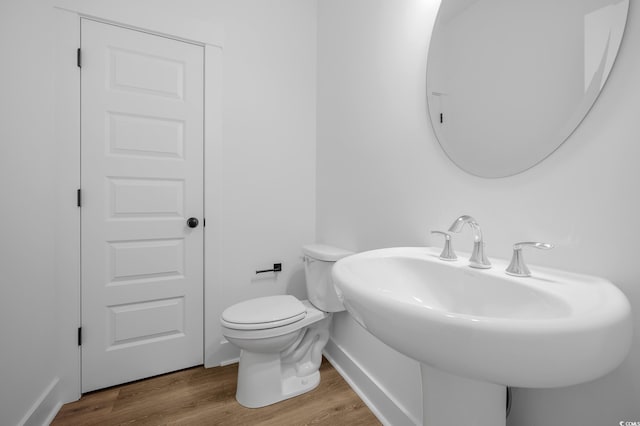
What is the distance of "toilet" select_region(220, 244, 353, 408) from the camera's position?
1.29m

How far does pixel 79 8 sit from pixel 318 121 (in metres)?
1.38

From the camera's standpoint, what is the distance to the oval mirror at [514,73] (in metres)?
0.64

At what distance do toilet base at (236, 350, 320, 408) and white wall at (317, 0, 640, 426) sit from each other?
0.43 metres

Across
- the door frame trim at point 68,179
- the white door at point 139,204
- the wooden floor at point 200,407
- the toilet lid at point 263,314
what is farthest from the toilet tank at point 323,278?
the door frame trim at point 68,179

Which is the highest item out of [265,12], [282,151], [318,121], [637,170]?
[265,12]

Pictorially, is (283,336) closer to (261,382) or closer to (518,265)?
(261,382)

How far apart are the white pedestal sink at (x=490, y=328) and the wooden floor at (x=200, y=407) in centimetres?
75

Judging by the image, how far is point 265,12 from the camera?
1.79 m

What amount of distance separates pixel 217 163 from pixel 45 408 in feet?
4.61

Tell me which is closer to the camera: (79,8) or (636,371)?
(636,371)

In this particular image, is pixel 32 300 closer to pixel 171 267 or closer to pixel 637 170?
pixel 171 267

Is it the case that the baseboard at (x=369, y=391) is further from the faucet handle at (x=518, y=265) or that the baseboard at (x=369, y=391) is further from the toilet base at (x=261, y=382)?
the faucet handle at (x=518, y=265)

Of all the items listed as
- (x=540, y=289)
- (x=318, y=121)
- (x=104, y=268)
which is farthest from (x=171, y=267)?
(x=540, y=289)

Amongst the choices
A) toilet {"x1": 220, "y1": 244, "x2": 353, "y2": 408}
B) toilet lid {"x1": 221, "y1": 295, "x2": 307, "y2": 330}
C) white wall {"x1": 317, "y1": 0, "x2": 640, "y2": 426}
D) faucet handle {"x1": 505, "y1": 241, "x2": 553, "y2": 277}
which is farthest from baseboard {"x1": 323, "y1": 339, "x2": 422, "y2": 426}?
faucet handle {"x1": 505, "y1": 241, "x2": 553, "y2": 277}
